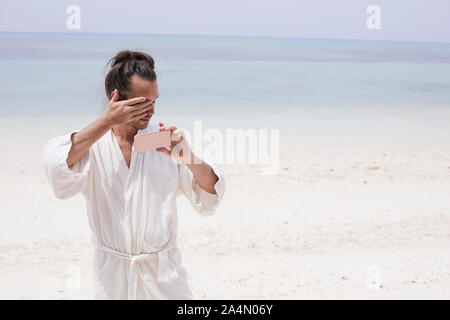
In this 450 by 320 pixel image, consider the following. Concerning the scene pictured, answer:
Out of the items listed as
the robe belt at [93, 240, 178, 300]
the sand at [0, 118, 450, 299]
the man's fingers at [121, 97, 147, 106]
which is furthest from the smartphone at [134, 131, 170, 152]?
the sand at [0, 118, 450, 299]

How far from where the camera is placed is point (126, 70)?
8.13ft

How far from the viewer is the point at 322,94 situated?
20.7 metres

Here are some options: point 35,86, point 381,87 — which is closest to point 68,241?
point 35,86

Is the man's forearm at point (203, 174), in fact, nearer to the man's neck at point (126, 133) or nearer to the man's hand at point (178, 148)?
the man's hand at point (178, 148)

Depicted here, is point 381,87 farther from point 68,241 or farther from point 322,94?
point 68,241

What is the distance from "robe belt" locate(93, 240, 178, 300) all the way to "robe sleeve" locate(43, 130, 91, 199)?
320mm

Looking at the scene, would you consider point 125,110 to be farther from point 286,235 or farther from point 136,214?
point 286,235

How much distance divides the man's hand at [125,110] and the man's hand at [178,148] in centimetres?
13

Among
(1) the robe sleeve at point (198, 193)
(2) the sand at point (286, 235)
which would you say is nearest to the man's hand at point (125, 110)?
(1) the robe sleeve at point (198, 193)

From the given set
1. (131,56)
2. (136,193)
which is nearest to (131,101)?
(131,56)

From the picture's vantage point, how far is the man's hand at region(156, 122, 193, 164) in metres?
2.43

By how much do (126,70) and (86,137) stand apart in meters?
0.32

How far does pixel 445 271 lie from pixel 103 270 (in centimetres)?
362

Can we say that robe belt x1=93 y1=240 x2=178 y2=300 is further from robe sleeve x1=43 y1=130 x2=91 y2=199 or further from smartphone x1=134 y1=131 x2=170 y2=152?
smartphone x1=134 y1=131 x2=170 y2=152
